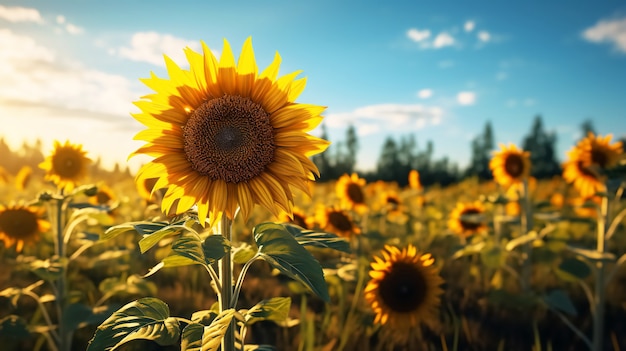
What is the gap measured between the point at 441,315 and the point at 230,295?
3156 mm

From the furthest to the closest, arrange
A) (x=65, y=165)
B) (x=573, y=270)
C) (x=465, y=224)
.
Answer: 1. (x=465, y=224)
2. (x=65, y=165)
3. (x=573, y=270)

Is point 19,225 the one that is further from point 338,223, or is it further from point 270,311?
point 270,311

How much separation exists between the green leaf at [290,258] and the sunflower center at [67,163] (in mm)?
3284

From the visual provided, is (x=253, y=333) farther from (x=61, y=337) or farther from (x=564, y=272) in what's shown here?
(x=564, y=272)

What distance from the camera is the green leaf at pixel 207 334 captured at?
61.1 inches

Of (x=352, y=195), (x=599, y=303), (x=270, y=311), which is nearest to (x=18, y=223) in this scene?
(x=270, y=311)

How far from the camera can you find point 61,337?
10.8 ft

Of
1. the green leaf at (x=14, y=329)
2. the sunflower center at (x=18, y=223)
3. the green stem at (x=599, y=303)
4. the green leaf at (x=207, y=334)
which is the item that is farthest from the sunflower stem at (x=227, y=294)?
the green stem at (x=599, y=303)

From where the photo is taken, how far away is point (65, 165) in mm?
4375

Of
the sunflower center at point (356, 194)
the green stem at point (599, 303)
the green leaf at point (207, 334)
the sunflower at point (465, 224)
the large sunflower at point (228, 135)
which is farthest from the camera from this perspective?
the sunflower at point (465, 224)

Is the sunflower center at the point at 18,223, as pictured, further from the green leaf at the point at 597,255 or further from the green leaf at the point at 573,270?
the green leaf at the point at 597,255

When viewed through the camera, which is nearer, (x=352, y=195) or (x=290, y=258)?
(x=290, y=258)

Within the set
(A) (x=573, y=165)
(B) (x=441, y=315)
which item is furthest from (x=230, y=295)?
(A) (x=573, y=165)

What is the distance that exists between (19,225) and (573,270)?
4996 millimetres
